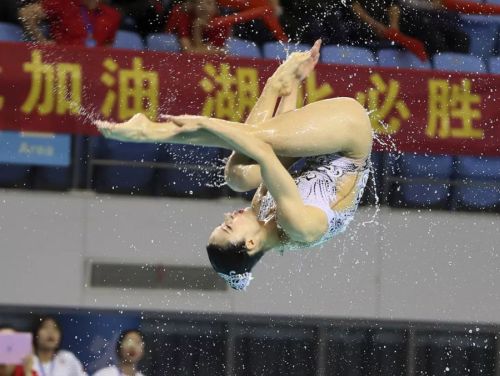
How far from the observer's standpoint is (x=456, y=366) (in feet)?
24.7

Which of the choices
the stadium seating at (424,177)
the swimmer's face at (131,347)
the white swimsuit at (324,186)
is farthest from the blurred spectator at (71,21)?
the white swimsuit at (324,186)

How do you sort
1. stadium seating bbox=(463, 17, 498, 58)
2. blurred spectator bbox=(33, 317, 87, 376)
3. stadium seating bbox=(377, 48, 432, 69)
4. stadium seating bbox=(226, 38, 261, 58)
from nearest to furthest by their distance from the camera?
blurred spectator bbox=(33, 317, 87, 376) < stadium seating bbox=(226, 38, 261, 58) < stadium seating bbox=(377, 48, 432, 69) < stadium seating bbox=(463, 17, 498, 58)

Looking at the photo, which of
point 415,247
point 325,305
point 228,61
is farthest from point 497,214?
point 228,61

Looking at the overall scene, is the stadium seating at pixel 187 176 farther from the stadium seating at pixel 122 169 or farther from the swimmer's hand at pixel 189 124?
the swimmer's hand at pixel 189 124

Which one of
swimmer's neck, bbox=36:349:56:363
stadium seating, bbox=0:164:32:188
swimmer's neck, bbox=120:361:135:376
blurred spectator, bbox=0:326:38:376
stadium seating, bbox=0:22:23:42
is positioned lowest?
blurred spectator, bbox=0:326:38:376

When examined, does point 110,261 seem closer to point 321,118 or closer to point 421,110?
point 421,110

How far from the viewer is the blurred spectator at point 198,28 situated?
23.0ft

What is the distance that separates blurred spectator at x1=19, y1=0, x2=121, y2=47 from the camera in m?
6.82

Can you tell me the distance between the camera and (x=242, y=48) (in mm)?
→ 7156

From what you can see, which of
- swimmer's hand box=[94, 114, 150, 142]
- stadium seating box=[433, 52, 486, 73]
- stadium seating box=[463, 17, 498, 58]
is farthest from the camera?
stadium seating box=[463, 17, 498, 58]

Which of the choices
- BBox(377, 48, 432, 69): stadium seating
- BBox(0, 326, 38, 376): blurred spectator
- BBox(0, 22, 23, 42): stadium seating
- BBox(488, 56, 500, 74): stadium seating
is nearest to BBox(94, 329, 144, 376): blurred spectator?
BBox(0, 326, 38, 376): blurred spectator

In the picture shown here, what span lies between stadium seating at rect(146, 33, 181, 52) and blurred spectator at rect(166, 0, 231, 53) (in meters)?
0.03

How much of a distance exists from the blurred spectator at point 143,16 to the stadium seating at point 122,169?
24.7 inches

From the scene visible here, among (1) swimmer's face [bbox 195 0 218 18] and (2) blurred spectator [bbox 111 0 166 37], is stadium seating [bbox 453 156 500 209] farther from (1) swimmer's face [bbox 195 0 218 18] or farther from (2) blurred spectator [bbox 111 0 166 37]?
(2) blurred spectator [bbox 111 0 166 37]
